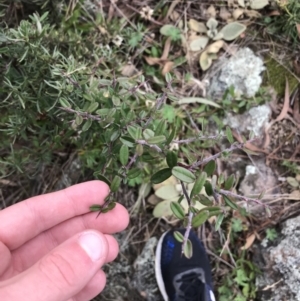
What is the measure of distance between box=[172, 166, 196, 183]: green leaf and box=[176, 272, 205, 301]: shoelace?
1457 mm

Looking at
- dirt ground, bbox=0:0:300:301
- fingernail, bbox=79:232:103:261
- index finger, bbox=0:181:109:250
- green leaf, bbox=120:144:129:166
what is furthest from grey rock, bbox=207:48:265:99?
fingernail, bbox=79:232:103:261

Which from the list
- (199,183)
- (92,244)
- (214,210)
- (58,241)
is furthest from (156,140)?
(58,241)

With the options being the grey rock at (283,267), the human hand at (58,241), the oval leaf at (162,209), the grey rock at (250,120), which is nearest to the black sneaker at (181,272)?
the oval leaf at (162,209)

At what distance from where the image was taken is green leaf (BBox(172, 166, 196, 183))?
1.49 metres

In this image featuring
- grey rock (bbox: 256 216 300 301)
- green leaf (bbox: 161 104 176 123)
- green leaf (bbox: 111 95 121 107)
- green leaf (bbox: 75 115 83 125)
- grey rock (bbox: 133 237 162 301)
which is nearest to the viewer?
green leaf (bbox: 75 115 83 125)

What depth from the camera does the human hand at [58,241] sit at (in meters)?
1.41

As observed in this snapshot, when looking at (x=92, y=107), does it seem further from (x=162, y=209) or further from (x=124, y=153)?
(x=162, y=209)

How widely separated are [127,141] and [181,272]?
4.95ft

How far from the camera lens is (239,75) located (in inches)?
110

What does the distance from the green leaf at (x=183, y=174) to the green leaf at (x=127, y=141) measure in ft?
0.75

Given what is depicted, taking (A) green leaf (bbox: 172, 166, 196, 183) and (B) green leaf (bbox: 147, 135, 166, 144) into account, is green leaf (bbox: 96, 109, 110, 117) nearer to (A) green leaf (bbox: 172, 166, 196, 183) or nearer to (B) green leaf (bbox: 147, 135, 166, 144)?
(B) green leaf (bbox: 147, 135, 166, 144)

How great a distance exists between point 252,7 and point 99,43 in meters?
1.01

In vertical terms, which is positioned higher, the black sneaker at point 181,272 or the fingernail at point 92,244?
the fingernail at point 92,244

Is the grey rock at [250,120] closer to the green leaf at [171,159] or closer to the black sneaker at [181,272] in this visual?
the black sneaker at [181,272]
